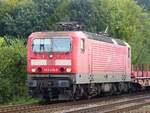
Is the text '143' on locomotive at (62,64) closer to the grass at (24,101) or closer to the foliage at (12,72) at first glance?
the grass at (24,101)

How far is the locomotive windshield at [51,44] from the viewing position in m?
23.5

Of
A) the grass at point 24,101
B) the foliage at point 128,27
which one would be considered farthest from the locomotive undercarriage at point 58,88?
the foliage at point 128,27

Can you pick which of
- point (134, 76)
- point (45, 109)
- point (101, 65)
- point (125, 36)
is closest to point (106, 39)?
point (101, 65)

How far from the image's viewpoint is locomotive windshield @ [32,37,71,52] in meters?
23.5

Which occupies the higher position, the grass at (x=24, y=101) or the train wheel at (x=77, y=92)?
the train wheel at (x=77, y=92)

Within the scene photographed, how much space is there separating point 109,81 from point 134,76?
18.5 feet

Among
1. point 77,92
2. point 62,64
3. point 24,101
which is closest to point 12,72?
point 24,101

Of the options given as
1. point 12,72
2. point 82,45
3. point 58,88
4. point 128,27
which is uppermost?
point 128,27

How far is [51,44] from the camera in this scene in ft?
78.1

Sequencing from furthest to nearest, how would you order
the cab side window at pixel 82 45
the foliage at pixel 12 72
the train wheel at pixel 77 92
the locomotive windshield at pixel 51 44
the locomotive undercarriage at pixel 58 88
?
the foliage at pixel 12 72, the cab side window at pixel 82 45, the train wheel at pixel 77 92, the locomotive windshield at pixel 51 44, the locomotive undercarriage at pixel 58 88

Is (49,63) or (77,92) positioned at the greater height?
(49,63)

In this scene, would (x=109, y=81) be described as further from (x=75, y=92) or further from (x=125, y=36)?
(x=125, y=36)

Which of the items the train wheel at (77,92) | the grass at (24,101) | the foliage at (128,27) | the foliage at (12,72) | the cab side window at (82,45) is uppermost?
the foliage at (128,27)

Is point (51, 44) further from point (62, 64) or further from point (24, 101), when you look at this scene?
point (24, 101)
